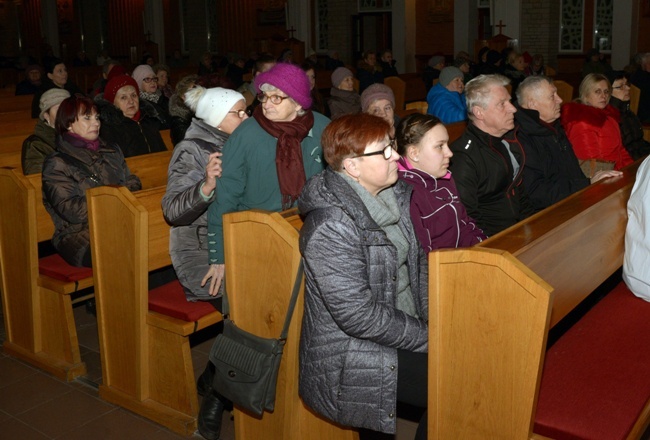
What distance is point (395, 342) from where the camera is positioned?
2.54 metres

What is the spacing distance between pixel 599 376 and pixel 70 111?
290 cm

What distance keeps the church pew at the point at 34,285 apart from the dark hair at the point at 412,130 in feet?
6.05

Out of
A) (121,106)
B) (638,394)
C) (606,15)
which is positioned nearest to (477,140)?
(638,394)

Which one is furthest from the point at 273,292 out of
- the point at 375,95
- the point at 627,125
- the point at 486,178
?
the point at 627,125

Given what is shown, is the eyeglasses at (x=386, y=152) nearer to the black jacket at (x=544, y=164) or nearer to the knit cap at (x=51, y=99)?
the black jacket at (x=544, y=164)

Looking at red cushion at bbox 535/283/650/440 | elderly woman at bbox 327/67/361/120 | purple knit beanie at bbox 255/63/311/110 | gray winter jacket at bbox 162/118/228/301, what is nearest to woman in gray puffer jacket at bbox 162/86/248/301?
gray winter jacket at bbox 162/118/228/301

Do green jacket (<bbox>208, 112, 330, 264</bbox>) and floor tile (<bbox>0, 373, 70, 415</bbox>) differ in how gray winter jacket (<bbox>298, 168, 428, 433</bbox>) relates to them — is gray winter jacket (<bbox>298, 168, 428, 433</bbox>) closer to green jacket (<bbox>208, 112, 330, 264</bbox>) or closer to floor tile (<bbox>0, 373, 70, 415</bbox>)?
green jacket (<bbox>208, 112, 330, 264</bbox>)

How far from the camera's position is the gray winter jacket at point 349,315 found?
2434 millimetres

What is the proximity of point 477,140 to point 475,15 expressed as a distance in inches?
544

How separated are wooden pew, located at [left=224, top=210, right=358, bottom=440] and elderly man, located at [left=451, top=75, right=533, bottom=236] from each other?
980mm

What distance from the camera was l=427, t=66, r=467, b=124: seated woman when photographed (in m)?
7.06

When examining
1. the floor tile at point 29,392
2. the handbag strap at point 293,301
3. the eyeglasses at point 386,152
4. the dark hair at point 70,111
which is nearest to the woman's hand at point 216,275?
the handbag strap at point 293,301

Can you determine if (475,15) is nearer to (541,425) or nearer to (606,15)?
(606,15)

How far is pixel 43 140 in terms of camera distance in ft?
15.3
